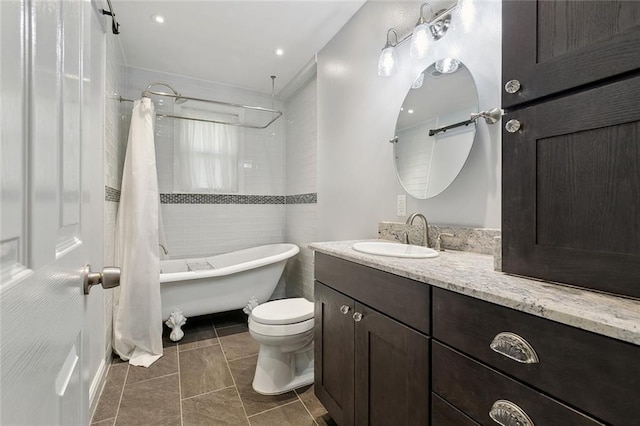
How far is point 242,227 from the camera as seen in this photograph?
352 centimetres

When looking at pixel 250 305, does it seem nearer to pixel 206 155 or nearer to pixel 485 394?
pixel 206 155

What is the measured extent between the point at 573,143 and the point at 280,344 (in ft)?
5.44

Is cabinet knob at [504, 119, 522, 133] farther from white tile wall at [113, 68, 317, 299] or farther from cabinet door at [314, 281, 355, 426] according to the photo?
white tile wall at [113, 68, 317, 299]

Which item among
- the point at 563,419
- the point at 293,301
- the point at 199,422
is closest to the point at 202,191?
the point at 293,301

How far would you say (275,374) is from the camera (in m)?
1.77

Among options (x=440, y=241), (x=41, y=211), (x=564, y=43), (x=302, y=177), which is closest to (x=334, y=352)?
(x=440, y=241)

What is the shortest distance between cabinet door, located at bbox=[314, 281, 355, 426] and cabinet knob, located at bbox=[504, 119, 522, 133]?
88cm

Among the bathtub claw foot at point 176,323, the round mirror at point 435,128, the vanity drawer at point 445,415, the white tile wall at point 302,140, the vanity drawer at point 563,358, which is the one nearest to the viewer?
the vanity drawer at point 563,358

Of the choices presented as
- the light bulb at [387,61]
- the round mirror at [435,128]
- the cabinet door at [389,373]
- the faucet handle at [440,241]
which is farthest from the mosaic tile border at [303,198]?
the cabinet door at [389,373]

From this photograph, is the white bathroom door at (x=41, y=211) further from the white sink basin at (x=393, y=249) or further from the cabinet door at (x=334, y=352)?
the white sink basin at (x=393, y=249)

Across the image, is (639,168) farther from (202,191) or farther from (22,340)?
(202,191)

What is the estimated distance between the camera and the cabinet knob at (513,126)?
85 cm

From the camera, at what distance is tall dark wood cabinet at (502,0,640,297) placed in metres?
0.65

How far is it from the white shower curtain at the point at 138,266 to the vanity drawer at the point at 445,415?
206 centimetres
